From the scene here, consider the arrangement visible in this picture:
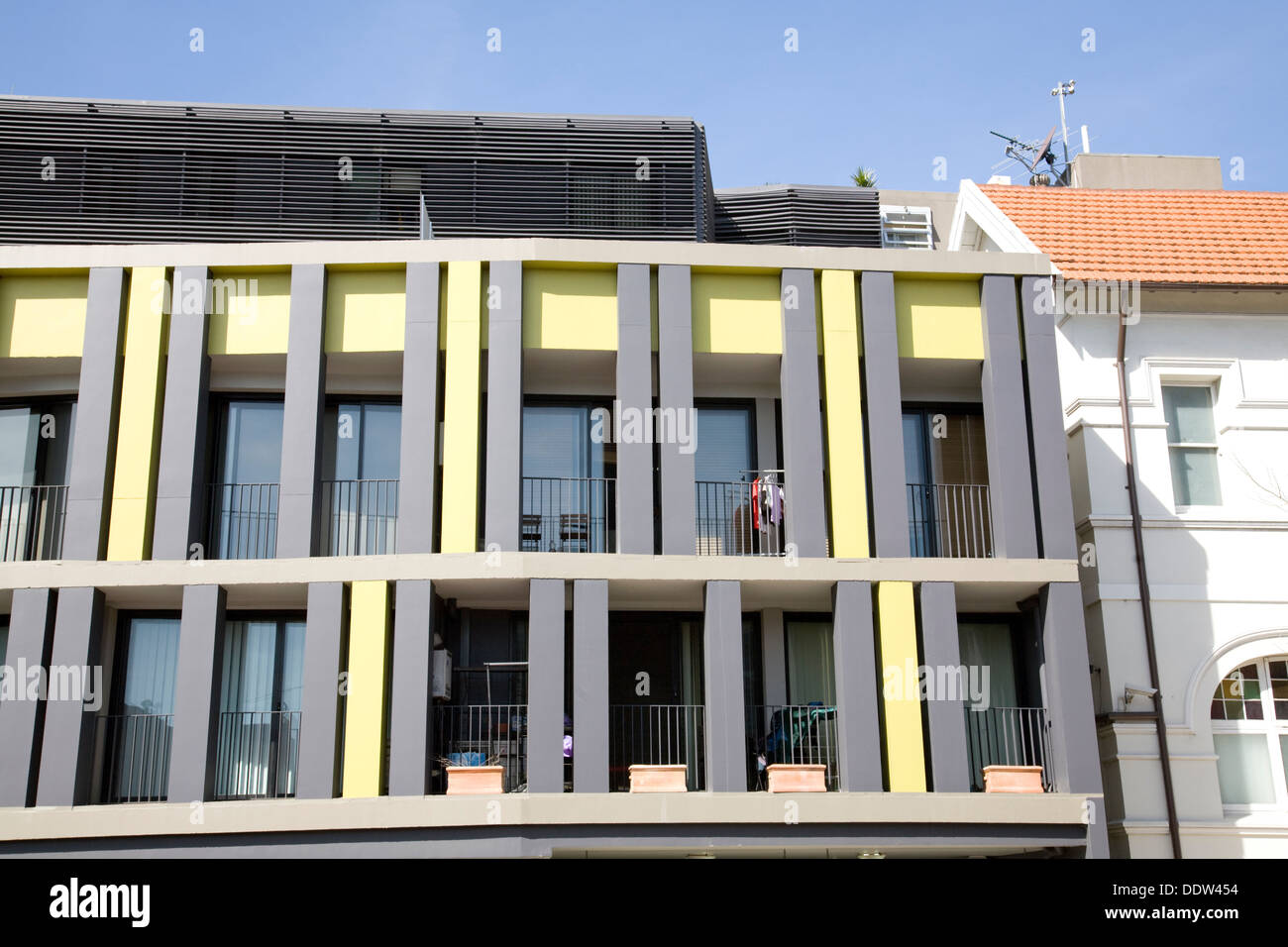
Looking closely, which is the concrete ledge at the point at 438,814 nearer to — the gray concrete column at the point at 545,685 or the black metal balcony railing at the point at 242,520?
the gray concrete column at the point at 545,685

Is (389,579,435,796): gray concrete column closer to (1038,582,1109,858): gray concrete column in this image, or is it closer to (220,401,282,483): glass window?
(220,401,282,483): glass window

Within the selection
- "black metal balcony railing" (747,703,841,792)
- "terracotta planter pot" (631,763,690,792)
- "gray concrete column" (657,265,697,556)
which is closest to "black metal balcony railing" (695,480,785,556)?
"gray concrete column" (657,265,697,556)

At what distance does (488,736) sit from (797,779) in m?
4.05

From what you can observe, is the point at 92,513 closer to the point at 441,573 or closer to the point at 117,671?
the point at 117,671

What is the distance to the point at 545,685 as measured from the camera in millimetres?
16250

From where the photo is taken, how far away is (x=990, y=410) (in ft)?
58.5

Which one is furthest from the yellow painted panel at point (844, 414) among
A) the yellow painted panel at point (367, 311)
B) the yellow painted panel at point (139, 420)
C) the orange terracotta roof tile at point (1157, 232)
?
the yellow painted panel at point (139, 420)

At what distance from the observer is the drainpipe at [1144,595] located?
56.9 ft

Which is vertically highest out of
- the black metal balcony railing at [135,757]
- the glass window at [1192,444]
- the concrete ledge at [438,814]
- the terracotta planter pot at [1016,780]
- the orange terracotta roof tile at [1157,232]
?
the orange terracotta roof tile at [1157,232]

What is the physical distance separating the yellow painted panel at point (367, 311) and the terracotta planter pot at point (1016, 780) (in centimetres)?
925

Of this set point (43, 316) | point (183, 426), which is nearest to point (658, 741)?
point (183, 426)

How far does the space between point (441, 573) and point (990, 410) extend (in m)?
7.46

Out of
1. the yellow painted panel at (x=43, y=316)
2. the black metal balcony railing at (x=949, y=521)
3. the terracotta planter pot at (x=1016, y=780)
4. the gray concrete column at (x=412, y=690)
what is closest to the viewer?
the gray concrete column at (x=412, y=690)

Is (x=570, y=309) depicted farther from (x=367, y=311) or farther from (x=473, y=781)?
(x=473, y=781)
